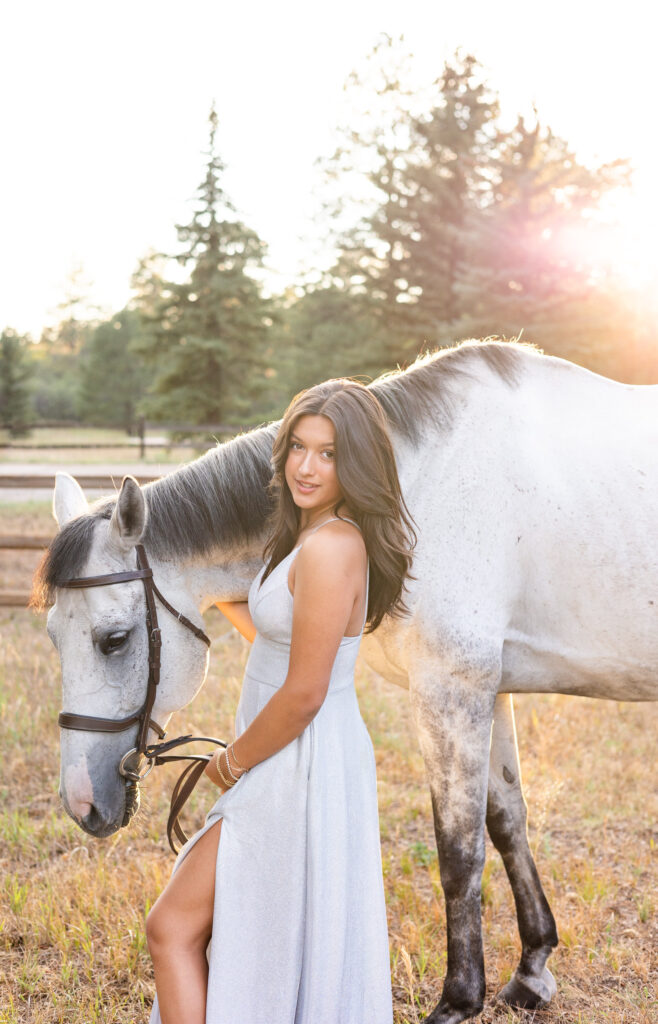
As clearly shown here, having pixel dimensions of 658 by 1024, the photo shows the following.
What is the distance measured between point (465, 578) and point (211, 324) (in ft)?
70.9

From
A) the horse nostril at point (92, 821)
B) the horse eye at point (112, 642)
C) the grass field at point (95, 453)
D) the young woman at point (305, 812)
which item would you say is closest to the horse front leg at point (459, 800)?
the young woman at point (305, 812)

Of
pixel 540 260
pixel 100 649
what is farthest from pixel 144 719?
pixel 540 260

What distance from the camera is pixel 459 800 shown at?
8.22ft

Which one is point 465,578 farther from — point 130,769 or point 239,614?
point 130,769

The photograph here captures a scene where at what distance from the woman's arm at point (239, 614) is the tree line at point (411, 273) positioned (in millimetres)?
14813

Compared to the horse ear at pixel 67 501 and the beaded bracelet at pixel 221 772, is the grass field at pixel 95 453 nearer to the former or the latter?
the horse ear at pixel 67 501

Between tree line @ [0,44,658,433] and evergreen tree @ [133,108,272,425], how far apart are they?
0.04 metres

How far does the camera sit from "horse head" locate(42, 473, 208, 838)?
238 centimetres

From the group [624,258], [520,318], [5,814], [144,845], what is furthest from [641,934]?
[624,258]

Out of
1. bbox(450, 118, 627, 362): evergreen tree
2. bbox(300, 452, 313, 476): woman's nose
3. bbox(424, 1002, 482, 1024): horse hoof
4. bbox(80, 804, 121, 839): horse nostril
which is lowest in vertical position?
bbox(424, 1002, 482, 1024): horse hoof

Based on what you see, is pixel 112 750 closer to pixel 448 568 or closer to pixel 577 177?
pixel 448 568

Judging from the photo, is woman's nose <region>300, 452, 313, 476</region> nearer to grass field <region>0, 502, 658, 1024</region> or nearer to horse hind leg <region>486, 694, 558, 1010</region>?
grass field <region>0, 502, 658, 1024</region>

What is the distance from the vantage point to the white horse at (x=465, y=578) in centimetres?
244

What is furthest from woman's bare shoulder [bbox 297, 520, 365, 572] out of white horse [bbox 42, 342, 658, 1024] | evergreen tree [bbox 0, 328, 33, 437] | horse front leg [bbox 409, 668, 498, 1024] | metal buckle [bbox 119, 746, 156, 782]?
evergreen tree [bbox 0, 328, 33, 437]
